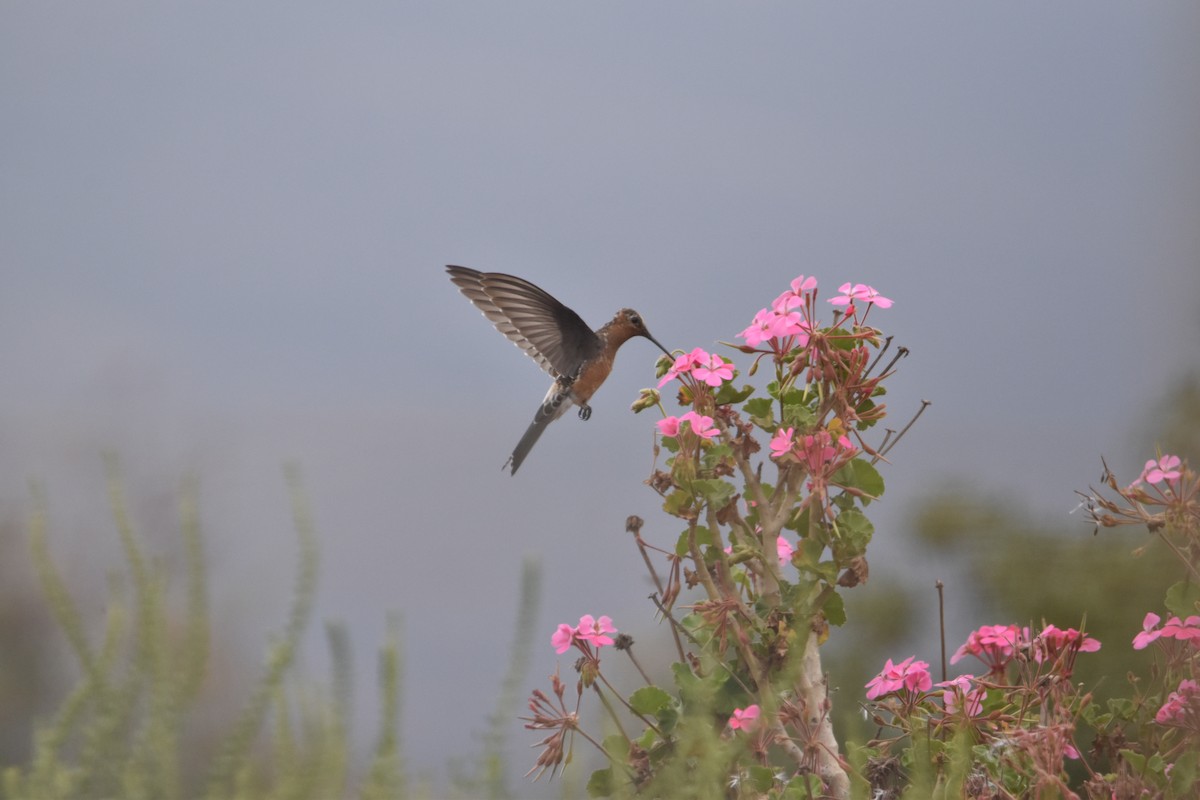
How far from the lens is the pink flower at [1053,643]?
1.71 m

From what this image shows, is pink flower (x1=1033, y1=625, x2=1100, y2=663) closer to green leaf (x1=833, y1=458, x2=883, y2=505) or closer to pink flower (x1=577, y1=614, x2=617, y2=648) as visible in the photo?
green leaf (x1=833, y1=458, x2=883, y2=505)

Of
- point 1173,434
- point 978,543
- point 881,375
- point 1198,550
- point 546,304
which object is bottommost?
point 1198,550

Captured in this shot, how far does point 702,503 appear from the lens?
5.77 ft

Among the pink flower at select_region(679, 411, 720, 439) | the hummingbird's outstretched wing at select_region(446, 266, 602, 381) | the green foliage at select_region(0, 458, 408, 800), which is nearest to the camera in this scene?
the green foliage at select_region(0, 458, 408, 800)

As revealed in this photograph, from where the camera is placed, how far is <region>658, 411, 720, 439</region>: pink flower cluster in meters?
1.72

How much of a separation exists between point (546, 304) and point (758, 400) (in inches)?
43.9

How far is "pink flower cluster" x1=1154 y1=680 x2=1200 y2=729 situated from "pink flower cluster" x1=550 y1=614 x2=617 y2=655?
826 millimetres

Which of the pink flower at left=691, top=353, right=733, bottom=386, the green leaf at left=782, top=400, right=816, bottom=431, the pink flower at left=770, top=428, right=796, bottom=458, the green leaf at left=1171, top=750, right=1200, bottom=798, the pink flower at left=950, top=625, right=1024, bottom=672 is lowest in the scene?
the green leaf at left=1171, top=750, right=1200, bottom=798

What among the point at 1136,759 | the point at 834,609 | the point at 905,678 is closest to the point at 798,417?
the point at 834,609

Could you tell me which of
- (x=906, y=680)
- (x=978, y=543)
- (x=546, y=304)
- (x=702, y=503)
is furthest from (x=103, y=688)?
(x=978, y=543)

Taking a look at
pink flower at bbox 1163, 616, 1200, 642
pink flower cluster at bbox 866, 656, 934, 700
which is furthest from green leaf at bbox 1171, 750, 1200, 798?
pink flower cluster at bbox 866, 656, 934, 700

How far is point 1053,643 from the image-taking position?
174 cm

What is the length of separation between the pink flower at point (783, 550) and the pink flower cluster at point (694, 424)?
22 cm

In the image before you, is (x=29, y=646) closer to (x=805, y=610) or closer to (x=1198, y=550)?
(x=805, y=610)
